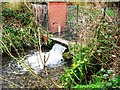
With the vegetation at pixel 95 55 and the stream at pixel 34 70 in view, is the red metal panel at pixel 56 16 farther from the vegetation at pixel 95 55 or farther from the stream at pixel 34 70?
the vegetation at pixel 95 55

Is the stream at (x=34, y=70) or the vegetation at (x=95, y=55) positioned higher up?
the vegetation at (x=95, y=55)

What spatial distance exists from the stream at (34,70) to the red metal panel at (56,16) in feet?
2.56

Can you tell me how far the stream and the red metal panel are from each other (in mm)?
780

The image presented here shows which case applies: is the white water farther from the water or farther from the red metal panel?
→ the red metal panel

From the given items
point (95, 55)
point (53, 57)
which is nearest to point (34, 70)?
point (95, 55)

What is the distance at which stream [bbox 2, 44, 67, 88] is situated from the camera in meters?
3.84

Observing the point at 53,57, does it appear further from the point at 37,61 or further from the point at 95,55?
the point at 95,55

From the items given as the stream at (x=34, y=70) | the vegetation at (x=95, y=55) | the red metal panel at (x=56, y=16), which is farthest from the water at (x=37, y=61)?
the red metal panel at (x=56, y=16)

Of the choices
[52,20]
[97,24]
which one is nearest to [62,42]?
[52,20]

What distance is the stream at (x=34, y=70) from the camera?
3.84 metres

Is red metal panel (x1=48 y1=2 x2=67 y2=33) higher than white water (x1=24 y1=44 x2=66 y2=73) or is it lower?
higher

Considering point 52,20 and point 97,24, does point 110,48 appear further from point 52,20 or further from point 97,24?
point 52,20

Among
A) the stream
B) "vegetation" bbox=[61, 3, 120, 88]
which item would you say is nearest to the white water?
the stream

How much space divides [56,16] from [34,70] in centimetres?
323
